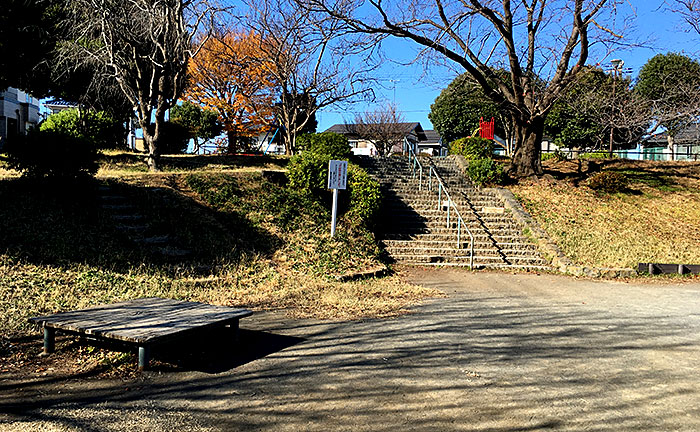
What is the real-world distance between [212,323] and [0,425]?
1.97 m

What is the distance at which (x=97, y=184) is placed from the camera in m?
11.9

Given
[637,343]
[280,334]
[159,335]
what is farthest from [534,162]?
[159,335]

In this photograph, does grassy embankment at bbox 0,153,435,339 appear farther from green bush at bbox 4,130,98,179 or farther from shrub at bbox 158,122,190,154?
shrub at bbox 158,122,190,154

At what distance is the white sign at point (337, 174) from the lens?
12.5 m

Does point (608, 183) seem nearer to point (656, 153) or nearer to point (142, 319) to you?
point (656, 153)

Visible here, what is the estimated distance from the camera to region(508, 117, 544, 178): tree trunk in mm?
19531

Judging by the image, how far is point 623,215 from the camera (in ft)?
54.6

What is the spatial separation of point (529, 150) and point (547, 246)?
668cm

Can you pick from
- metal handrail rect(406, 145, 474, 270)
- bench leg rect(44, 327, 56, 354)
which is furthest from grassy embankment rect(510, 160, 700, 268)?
bench leg rect(44, 327, 56, 354)

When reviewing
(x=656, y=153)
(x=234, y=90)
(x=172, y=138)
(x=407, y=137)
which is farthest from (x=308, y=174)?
(x=407, y=137)

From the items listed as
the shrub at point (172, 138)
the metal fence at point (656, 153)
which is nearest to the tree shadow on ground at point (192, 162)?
the shrub at point (172, 138)

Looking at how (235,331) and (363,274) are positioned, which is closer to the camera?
(235,331)

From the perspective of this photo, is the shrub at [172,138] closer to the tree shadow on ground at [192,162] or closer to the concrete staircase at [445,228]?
the tree shadow on ground at [192,162]

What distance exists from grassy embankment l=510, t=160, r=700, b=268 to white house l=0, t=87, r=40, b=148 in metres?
29.6
